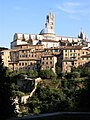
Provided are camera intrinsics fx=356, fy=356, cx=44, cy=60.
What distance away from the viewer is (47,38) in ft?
243

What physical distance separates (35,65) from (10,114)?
44.7 meters

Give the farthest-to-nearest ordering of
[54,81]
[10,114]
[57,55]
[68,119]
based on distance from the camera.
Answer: [57,55], [54,81], [10,114], [68,119]

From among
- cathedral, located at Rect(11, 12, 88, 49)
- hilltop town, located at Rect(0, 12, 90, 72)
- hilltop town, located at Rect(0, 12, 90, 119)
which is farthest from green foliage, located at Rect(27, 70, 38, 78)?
cathedral, located at Rect(11, 12, 88, 49)

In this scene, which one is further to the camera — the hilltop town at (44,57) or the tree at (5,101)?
the hilltop town at (44,57)

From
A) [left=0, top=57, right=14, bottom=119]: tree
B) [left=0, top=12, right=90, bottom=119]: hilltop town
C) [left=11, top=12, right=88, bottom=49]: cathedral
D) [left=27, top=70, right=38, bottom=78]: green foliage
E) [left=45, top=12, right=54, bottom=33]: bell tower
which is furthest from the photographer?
[left=45, top=12, right=54, bottom=33]: bell tower

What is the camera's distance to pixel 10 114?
10.0 meters

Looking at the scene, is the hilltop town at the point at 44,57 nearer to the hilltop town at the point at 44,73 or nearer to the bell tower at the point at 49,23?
the hilltop town at the point at 44,73

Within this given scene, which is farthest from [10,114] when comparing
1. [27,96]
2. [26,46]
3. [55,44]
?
[55,44]

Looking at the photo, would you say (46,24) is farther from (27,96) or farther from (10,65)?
(27,96)

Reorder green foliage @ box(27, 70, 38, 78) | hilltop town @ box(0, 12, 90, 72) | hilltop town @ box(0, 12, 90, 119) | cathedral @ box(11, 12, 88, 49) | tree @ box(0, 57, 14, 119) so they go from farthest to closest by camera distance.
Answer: cathedral @ box(11, 12, 88, 49) → hilltop town @ box(0, 12, 90, 72) → green foliage @ box(27, 70, 38, 78) → hilltop town @ box(0, 12, 90, 119) → tree @ box(0, 57, 14, 119)

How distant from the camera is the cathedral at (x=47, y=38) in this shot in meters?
67.4

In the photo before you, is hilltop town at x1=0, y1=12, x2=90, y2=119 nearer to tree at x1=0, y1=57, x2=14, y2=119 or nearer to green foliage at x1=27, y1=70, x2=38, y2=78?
green foliage at x1=27, y1=70, x2=38, y2=78

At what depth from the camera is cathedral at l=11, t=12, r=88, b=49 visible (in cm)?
6744

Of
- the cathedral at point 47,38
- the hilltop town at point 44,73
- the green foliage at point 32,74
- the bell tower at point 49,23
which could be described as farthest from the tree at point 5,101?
the bell tower at point 49,23
